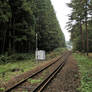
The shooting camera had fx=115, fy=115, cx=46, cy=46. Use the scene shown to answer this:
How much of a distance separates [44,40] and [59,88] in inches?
1104

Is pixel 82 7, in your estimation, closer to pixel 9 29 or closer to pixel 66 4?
pixel 66 4

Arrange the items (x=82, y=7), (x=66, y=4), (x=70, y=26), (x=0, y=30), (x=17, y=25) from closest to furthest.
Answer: (x=0, y=30) < (x=17, y=25) < (x=82, y=7) < (x=66, y=4) < (x=70, y=26)

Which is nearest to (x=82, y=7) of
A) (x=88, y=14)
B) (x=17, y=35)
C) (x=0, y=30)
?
(x=88, y=14)

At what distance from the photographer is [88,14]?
22125 millimetres

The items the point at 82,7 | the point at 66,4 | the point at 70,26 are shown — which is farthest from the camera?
the point at 70,26

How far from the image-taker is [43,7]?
30.8 meters

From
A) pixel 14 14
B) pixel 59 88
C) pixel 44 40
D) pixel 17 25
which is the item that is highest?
pixel 14 14

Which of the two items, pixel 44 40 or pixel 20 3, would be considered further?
pixel 44 40

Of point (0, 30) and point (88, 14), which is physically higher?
point (88, 14)

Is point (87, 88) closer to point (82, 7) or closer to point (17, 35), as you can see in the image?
point (17, 35)

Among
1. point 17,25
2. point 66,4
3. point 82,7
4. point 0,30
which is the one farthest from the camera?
point 66,4

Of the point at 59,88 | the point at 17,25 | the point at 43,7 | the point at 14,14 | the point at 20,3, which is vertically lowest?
the point at 59,88

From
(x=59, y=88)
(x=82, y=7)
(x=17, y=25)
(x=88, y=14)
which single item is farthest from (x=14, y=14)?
(x=59, y=88)

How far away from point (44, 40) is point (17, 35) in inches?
580
